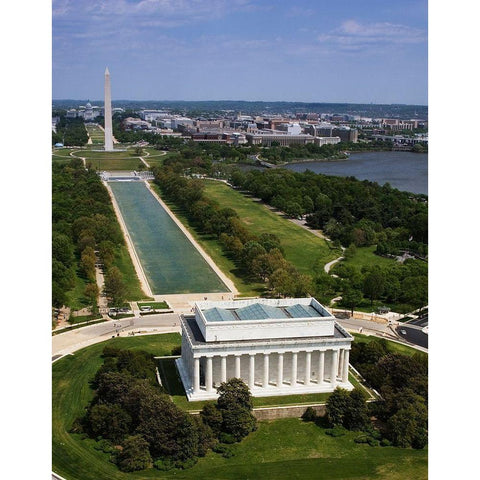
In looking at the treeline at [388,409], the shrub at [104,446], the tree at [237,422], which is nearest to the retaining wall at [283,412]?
the treeline at [388,409]

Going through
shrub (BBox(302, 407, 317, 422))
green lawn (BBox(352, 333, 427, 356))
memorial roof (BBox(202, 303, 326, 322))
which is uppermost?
memorial roof (BBox(202, 303, 326, 322))

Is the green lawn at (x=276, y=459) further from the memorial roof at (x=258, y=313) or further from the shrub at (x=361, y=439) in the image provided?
the memorial roof at (x=258, y=313)

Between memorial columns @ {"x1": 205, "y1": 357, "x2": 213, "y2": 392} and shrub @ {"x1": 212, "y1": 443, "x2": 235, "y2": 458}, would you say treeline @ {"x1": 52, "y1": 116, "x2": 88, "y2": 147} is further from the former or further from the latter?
shrub @ {"x1": 212, "y1": 443, "x2": 235, "y2": 458}

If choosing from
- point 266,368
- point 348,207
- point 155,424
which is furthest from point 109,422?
point 348,207

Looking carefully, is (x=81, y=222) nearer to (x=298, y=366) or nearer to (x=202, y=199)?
(x=202, y=199)

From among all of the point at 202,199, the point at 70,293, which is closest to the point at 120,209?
the point at 202,199

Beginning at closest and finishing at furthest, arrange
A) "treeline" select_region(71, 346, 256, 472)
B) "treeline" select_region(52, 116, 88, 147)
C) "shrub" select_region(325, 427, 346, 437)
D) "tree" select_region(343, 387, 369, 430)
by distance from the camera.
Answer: "treeline" select_region(71, 346, 256, 472), "shrub" select_region(325, 427, 346, 437), "tree" select_region(343, 387, 369, 430), "treeline" select_region(52, 116, 88, 147)

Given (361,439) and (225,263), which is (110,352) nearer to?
(361,439)

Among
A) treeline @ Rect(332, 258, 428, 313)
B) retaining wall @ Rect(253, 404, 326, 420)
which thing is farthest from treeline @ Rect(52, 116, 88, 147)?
retaining wall @ Rect(253, 404, 326, 420)
